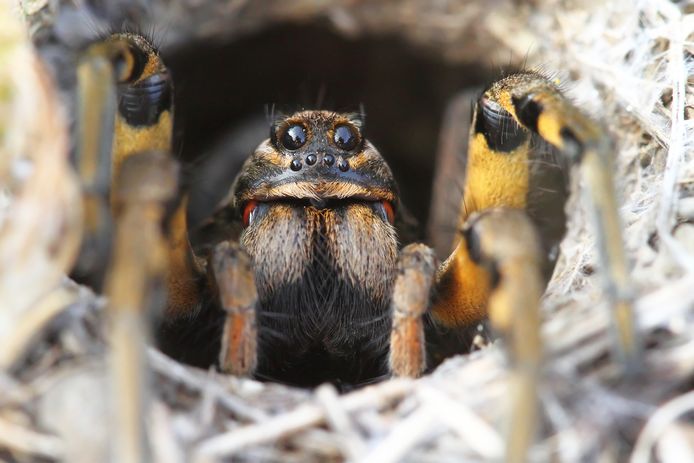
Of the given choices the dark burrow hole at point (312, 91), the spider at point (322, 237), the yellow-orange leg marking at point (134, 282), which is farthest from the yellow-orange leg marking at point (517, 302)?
the dark burrow hole at point (312, 91)

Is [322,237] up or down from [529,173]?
down

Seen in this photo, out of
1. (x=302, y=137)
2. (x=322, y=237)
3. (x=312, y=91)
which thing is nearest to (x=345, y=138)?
(x=302, y=137)

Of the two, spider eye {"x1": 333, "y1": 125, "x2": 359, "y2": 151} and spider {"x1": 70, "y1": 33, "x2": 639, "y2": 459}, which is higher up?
spider eye {"x1": 333, "y1": 125, "x2": 359, "y2": 151}

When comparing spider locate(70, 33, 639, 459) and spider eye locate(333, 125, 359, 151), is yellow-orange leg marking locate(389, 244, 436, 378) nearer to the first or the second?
spider locate(70, 33, 639, 459)

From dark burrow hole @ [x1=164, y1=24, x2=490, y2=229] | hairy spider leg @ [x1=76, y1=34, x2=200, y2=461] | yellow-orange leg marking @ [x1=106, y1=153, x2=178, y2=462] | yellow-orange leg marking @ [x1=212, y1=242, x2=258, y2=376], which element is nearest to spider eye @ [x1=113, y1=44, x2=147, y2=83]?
hairy spider leg @ [x1=76, y1=34, x2=200, y2=461]

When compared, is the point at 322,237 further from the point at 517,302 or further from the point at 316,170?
the point at 517,302

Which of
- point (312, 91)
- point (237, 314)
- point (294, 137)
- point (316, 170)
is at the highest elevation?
point (312, 91)

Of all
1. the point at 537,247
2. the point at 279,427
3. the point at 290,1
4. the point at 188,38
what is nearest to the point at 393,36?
the point at 290,1
